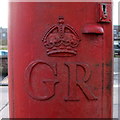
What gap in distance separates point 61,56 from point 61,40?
0.08 meters

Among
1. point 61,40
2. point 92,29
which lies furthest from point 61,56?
point 92,29

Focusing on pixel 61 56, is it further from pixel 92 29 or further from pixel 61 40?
pixel 92 29

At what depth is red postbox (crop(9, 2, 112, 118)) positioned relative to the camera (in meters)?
1.36

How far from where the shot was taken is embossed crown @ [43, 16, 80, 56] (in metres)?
1.34

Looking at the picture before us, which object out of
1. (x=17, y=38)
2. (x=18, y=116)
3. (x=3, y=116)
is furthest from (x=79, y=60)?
(x=3, y=116)

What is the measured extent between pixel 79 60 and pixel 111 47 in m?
0.19

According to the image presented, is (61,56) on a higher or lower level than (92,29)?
lower

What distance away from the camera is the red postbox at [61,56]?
4.45ft

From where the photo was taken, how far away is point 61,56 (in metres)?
1.36

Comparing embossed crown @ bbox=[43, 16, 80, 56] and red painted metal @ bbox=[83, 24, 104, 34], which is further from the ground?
red painted metal @ bbox=[83, 24, 104, 34]

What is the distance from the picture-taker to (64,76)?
136 cm

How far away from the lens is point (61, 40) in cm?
134

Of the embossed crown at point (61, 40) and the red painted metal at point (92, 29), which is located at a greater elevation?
the red painted metal at point (92, 29)

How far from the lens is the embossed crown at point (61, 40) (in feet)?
4.41
